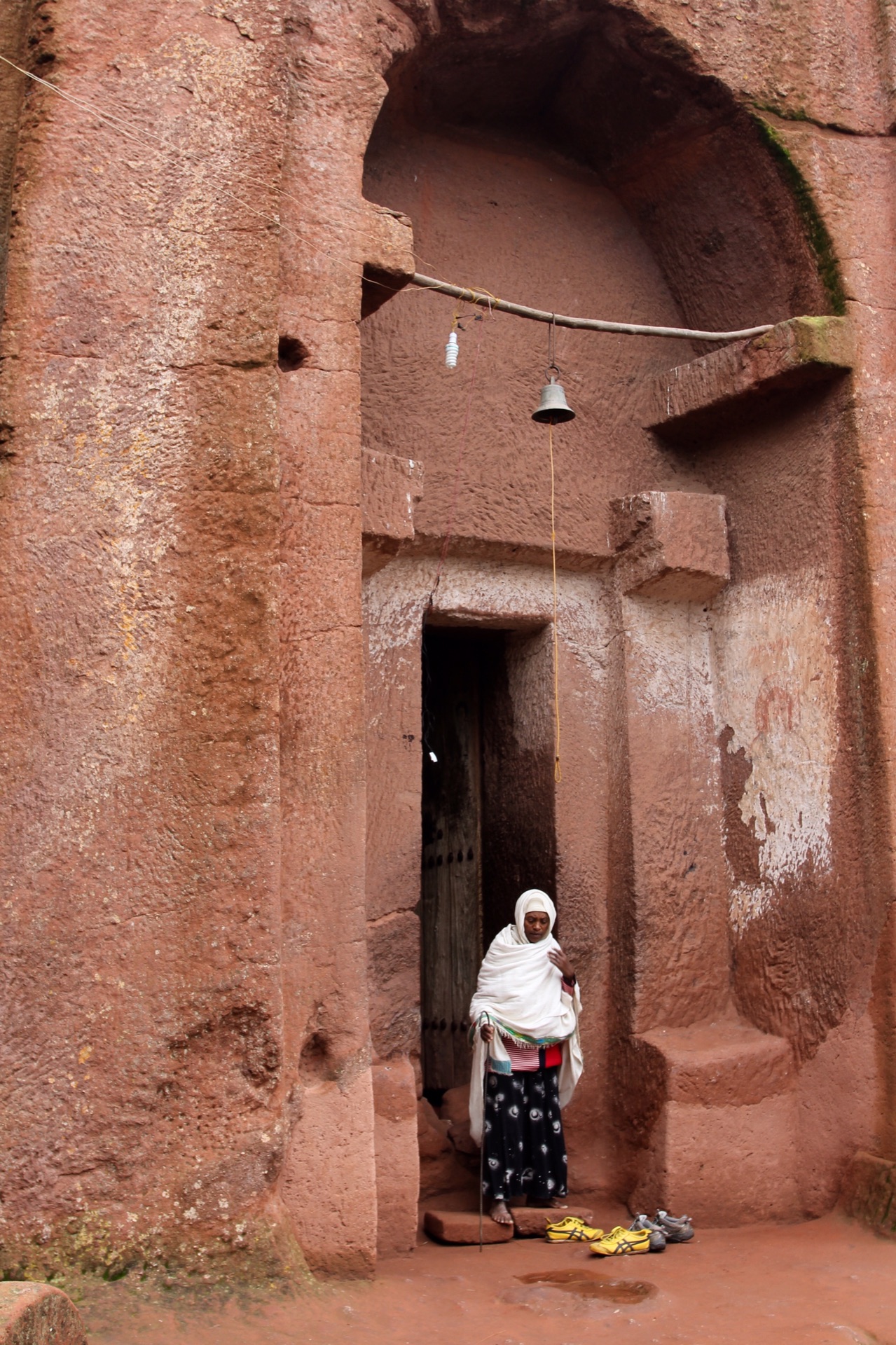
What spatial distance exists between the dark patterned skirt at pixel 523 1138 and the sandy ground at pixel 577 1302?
0.70ft

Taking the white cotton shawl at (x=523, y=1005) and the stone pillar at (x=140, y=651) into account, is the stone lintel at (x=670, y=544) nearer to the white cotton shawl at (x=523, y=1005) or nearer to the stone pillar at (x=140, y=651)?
the white cotton shawl at (x=523, y=1005)

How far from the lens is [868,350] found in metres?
4.93

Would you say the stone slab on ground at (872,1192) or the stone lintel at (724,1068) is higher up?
the stone lintel at (724,1068)

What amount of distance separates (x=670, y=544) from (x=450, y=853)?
1713mm

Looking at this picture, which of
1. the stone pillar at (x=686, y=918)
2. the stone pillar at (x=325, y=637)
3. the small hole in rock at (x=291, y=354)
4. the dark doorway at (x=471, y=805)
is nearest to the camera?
the stone pillar at (x=325, y=637)

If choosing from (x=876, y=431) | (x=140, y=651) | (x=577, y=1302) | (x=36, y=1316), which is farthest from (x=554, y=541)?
(x=36, y=1316)

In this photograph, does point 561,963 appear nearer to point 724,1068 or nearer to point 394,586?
point 724,1068

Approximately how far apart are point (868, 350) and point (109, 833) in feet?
11.6

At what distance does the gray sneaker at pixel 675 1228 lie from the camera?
4.43 m

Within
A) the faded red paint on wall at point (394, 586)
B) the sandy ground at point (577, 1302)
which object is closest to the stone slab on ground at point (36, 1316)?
the sandy ground at point (577, 1302)

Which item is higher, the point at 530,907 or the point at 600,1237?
the point at 530,907

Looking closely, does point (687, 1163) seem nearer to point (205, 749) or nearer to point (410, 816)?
point (410, 816)

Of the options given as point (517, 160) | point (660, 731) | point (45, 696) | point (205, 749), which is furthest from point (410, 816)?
point (517, 160)

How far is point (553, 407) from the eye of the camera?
461 centimetres
